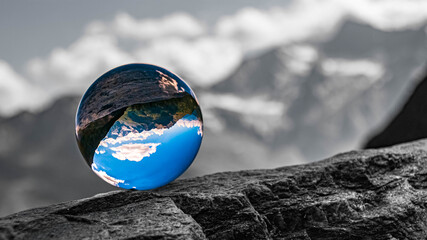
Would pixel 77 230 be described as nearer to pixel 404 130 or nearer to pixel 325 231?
pixel 325 231

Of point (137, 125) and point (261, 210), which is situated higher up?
point (137, 125)

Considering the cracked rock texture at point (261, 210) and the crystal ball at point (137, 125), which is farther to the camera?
the crystal ball at point (137, 125)

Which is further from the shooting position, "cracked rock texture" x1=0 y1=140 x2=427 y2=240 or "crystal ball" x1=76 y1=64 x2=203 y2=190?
"crystal ball" x1=76 y1=64 x2=203 y2=190

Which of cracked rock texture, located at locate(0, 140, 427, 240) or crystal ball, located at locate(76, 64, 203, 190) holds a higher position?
crystal ball, located at locate(76, 64, 203, 190)

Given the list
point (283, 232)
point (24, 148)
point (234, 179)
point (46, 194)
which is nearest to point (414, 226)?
point (283, 232)
